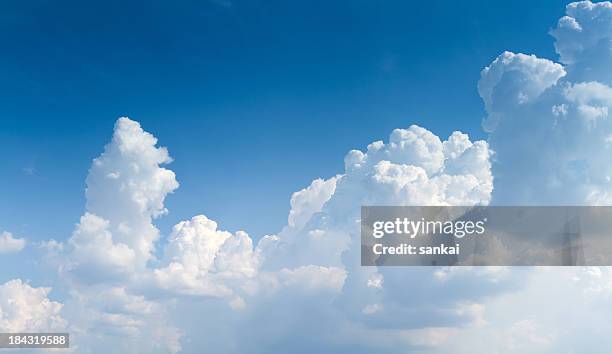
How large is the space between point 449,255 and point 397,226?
340 inches

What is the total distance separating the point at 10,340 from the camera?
1811 inches

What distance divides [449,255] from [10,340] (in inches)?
2784

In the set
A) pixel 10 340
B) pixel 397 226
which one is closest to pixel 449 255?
pixel 397 226

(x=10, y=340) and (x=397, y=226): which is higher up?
(x=397, y=226)

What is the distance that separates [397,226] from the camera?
144 ft

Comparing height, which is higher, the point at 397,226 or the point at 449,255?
the point at 397,226

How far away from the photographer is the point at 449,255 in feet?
141

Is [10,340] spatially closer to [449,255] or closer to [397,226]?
[397,226]

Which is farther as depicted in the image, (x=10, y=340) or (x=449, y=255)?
(x=10, y=340)

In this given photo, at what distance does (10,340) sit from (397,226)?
2538 inches

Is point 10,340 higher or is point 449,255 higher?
point 449,255

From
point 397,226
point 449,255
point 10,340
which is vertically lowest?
point 10,340
